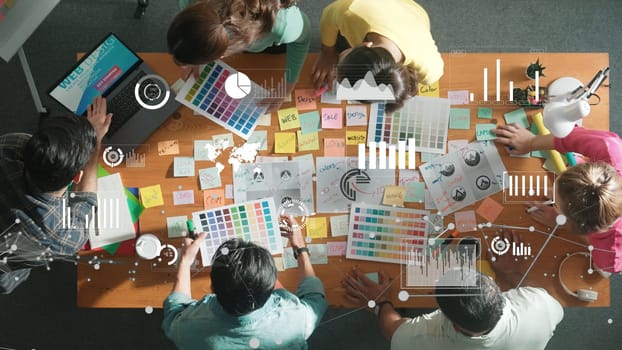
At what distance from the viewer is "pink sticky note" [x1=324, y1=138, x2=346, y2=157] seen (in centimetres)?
145

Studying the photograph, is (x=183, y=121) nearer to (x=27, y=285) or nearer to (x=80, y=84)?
(x=80, y=84)

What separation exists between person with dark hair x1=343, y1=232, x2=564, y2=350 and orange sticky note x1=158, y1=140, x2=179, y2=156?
0.60 meters

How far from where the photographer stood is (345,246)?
4.79 ft

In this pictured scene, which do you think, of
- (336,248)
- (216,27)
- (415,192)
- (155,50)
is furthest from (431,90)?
(155,50)

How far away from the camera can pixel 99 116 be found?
4.69ft

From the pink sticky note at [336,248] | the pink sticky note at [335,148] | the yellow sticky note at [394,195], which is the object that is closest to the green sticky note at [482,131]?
the yellow sticky note at [394,195]

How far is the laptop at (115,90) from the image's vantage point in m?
1.43

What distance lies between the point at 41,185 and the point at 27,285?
82 cm

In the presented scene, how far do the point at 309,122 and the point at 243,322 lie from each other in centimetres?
57

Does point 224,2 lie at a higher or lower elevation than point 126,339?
higher

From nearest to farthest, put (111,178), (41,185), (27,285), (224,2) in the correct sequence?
(224,2)
(41,185)
(111,178)
(27,285)

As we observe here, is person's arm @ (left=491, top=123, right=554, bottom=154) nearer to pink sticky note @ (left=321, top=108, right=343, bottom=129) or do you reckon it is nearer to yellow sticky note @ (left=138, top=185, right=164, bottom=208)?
pink sticky note @ (left=321, top=108, right=343, bottom=129)

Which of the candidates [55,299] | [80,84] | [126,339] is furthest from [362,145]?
[55,299]

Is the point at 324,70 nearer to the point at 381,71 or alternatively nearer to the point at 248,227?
the point at 381,71
